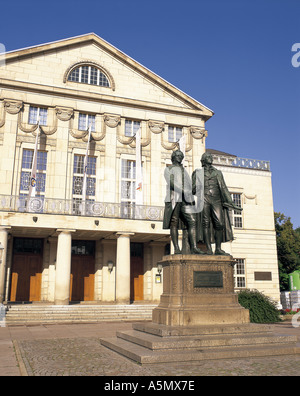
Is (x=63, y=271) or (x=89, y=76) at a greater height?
(x=89, y=76)

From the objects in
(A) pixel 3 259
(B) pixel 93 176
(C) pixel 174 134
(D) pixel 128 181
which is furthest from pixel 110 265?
(C) pixel 174 134

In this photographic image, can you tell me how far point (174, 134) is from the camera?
28750 millimetres

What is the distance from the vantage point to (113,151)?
26.3 m

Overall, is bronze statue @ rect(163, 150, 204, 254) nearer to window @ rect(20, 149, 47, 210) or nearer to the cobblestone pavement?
the cobblestone pavement

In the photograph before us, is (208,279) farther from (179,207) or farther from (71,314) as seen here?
(71,314)

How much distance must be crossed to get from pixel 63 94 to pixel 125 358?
21.6m

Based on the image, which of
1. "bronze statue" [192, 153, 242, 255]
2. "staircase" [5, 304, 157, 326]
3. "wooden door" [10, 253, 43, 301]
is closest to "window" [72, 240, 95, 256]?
"wooden door" [10, 253, 43, 301]

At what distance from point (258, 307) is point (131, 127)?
16.4 metres

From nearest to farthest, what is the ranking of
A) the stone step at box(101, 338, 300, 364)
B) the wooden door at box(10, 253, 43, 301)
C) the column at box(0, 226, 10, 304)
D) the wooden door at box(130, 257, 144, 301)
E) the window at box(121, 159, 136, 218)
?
the stone step at box(101, 338, 300, 364) < the column at box(0, 226, 10, 304) < the wooden door at box(10, 253, 43, 301) < the window at box(121, 159, 136, 218) < the wooden door at box(130, 257, 144, 301)

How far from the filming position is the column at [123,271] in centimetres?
2220

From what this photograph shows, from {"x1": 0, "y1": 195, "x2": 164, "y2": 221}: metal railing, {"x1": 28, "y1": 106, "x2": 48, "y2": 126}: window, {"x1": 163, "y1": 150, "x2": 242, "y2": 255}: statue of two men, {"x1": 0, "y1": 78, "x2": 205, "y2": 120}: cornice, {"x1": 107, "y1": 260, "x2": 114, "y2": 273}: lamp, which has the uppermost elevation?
{"x1": 0, "y1": 78, "x2": 205, "y2": 120}: cornice

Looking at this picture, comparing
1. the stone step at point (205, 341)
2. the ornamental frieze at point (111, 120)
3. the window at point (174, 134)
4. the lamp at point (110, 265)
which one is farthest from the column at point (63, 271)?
the stone step at point (205, 341)

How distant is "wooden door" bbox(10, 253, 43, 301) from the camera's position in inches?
941

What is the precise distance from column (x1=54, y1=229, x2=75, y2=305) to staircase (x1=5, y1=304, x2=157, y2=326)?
701 millimetres
